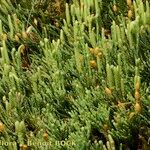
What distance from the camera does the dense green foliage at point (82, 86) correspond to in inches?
69.3

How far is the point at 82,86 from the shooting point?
1.91 meters

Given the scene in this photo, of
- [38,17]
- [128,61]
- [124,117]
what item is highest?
[38,17]

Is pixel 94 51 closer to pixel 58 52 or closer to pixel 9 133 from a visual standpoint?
pixel 58 52

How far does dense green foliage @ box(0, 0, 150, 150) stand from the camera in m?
1.76

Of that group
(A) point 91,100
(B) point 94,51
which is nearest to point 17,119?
(A) point 91,100

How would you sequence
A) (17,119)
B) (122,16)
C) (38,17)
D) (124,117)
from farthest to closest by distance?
1. (38,17)
2. (122,16)
3. (17,119)
4. (124,117)

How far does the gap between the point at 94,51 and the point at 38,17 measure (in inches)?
25.9

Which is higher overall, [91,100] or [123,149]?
[91,100]

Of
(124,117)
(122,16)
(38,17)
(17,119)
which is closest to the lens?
(124,117)

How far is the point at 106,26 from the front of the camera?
2295 mm

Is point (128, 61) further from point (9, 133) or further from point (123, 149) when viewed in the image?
point (9, 133)

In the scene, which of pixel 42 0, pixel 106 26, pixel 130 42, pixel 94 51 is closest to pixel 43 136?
pixel 94 51

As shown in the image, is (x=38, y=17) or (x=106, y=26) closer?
(x=106, y=26)

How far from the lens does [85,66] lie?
77.0 inches
